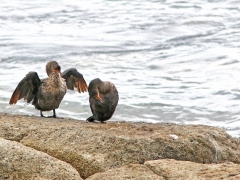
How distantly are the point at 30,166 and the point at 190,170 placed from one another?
1348 mm

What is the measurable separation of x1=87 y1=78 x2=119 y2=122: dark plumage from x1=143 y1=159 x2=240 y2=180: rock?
2.36 meters

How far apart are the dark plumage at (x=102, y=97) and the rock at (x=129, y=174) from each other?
245 centimetres

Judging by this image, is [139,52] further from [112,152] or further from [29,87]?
[112,152]

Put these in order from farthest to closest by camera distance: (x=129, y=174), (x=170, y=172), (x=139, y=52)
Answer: (x=139, y=52)
(x=170, y=172)
(x=129, y=174)

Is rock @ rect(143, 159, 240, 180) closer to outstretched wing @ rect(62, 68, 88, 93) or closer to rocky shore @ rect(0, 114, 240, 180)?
rocky shore @ rect(0, 114, 240, 180)

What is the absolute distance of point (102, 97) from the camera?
8648 millimetres

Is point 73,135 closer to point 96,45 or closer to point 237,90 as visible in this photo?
point 237,90

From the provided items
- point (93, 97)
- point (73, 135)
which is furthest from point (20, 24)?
point (73, 135)

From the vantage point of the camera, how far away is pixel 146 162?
6332 mm

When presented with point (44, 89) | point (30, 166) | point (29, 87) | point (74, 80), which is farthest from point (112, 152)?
point (74, 80)

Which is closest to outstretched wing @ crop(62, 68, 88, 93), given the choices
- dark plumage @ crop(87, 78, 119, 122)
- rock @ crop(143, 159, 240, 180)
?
dark plumage @ crop(87, 78, 119, 122)

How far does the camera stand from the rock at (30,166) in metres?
6.06

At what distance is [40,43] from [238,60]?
5837 mm

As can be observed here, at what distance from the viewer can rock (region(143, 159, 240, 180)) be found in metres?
5.93
